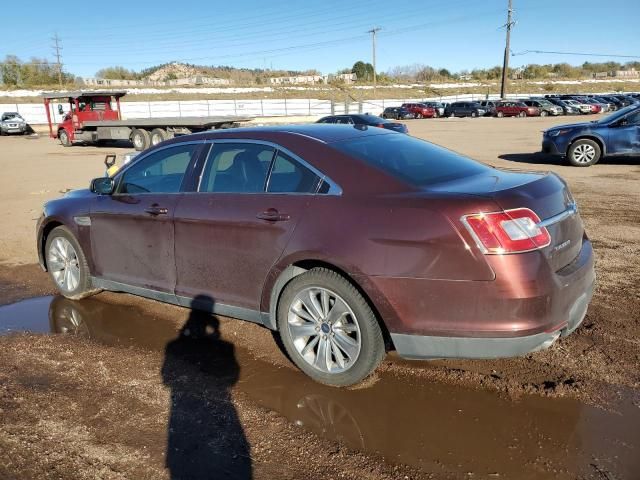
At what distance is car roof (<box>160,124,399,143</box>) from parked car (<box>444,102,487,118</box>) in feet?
154

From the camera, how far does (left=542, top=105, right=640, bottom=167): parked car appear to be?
13.4 meters

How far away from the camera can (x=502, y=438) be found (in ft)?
9.64

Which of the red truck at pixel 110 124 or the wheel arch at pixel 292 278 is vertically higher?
the red truck at pixel 110 124

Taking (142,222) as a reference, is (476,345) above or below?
below

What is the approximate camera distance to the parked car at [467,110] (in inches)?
1903

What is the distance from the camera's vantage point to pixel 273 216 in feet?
11.9

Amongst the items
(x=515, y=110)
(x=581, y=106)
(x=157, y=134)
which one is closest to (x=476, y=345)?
(x=157, y=134)

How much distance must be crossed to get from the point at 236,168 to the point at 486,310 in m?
2.11

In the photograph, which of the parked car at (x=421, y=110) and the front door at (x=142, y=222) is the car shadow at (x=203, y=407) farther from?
the parked car at (x=421, y=110)

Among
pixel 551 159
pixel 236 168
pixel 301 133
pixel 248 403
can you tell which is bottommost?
pixel 248 403

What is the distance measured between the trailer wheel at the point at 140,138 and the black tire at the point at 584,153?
1641 cm

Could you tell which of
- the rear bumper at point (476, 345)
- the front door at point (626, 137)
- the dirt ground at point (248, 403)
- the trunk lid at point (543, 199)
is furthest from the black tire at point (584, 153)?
the rear bumper at point (476, 345)

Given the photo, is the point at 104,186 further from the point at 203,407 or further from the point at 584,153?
the point at 584,153

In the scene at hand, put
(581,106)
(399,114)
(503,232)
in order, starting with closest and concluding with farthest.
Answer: (503,232) < (581,106) < (399,114)
